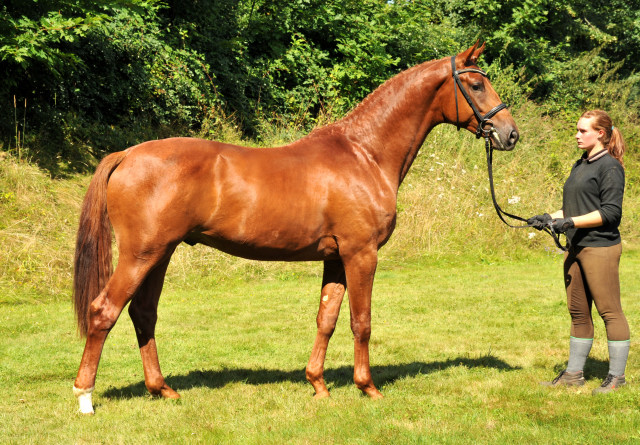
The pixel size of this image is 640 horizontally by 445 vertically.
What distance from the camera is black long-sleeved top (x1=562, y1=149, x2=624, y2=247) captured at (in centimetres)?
481

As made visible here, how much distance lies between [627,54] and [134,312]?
2451 centimetres

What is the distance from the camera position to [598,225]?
4840 millimetres

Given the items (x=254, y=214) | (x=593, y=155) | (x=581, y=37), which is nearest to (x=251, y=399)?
(x=254, y=214)

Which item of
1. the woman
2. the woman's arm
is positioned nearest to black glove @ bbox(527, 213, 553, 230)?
the woman

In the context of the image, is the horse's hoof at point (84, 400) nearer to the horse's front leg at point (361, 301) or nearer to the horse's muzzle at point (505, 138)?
the horse's front leg at point (361, 301)

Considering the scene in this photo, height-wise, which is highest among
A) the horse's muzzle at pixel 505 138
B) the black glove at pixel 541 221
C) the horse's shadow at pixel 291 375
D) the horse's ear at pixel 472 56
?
the horse's ear at pixel 472 56

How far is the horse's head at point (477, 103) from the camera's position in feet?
16.1

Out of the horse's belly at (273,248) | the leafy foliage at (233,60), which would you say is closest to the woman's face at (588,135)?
the horse's belly at (273,248)

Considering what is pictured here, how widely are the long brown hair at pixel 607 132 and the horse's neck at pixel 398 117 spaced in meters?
1.22

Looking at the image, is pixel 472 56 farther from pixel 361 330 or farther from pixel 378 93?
pixel 361 330

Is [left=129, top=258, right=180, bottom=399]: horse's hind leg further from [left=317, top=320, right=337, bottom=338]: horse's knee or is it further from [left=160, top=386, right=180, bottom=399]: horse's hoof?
[left=317, top=320, right=337, bottom=338]: horse's knee

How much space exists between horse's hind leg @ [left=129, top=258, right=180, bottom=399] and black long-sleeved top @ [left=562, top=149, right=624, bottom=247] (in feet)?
11.0

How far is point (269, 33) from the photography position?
16875mm

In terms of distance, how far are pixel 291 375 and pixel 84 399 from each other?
1973mm
